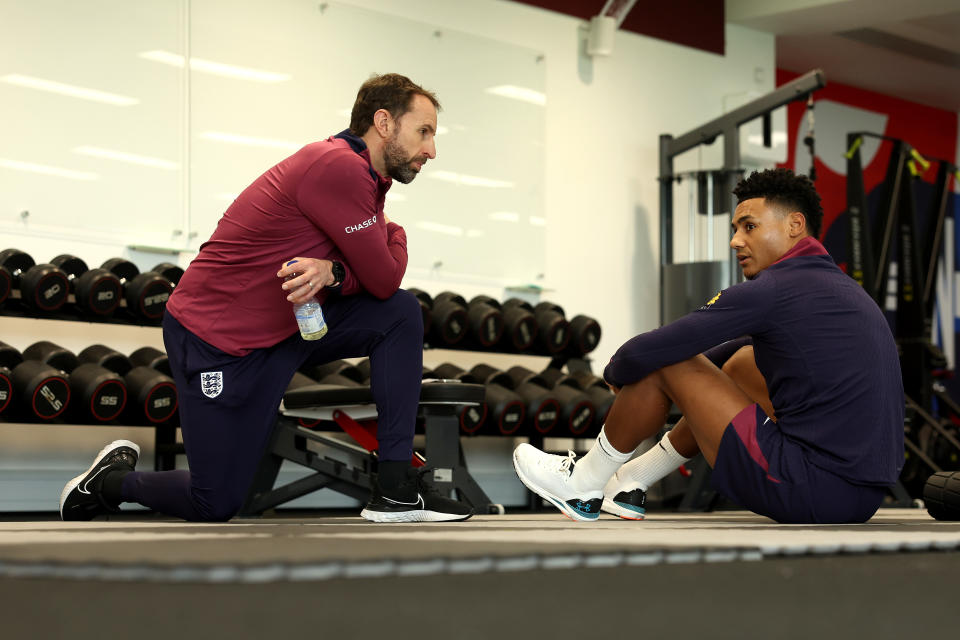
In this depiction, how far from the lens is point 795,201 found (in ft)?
7.22

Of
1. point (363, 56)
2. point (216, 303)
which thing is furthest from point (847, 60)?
point (216, 303)

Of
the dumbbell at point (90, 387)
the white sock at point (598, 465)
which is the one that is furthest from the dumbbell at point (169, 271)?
the white sock at point (598, 465)

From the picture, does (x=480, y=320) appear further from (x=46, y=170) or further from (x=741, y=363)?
(x=741, y=363)

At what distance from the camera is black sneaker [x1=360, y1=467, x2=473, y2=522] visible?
2182 mm

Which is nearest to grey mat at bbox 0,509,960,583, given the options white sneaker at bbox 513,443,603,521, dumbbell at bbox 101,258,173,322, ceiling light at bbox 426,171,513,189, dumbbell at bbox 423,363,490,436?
white sneaker at bbox 513,443,603,521

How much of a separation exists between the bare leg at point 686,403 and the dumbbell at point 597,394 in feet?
7.29

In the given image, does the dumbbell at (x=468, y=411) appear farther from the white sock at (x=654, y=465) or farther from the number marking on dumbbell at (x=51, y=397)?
the white sock at (x=654, y=465)

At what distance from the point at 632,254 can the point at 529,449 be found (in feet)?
12.1

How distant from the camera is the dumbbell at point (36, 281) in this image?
12.1 ft

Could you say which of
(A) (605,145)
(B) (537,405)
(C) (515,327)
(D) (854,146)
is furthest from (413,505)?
(D) (854,146)

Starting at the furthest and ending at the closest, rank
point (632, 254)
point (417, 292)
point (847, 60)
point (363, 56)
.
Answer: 1. point (847, 60)
2. point (632, 254)
3. point (363, 56)
4. point (417, 292)

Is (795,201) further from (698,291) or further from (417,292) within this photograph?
(698,291)

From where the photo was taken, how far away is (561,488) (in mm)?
2363

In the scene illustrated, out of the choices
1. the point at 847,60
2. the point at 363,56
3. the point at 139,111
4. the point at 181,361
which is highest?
the point at 847,60
